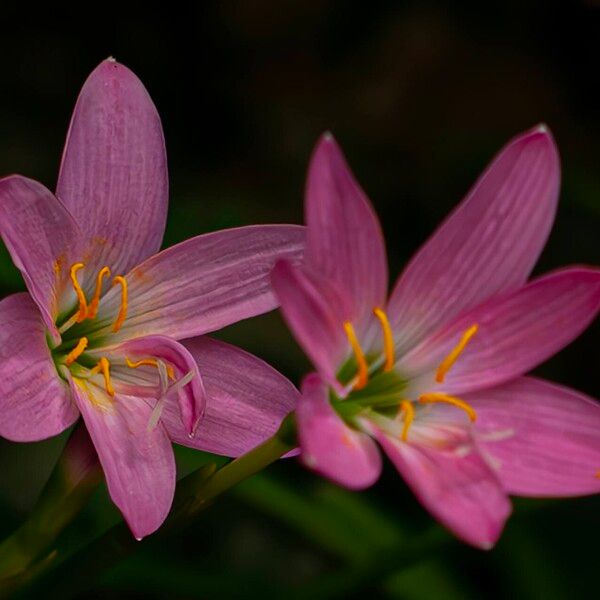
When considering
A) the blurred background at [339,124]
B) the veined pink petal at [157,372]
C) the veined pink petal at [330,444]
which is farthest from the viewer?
the blurred background at [339,124]

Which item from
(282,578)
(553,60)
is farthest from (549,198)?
(553,60)

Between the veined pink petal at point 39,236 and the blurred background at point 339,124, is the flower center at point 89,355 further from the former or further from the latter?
the blurred background at point 339,124

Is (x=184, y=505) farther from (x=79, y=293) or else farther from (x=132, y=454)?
(x=79, y=293)

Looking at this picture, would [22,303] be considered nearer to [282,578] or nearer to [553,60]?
[282,578]

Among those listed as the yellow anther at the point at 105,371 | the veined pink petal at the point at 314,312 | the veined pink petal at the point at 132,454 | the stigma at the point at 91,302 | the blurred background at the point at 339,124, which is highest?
the veined pink petal at the point at 314,312

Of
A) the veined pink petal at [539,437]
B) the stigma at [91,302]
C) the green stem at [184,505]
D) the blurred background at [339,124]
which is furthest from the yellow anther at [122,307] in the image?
the blurred background at [339,124]

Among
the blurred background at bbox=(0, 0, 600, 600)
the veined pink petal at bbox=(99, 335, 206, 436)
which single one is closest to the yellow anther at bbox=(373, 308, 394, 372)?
the veined pink petal at bbox=(99, 335, 206, 436)
